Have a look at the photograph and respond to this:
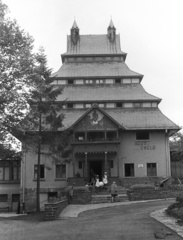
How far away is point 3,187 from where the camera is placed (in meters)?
41.2

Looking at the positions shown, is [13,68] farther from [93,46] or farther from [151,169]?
[93,46]

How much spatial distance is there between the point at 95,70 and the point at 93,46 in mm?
5400

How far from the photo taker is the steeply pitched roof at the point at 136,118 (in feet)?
124

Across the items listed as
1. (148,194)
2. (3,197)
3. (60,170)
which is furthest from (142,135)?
(3,197)

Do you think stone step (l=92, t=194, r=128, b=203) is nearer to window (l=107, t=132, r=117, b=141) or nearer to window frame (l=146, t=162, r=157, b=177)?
window frame (l=146, t=162, r=157, b=177)

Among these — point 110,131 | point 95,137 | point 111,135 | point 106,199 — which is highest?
point 110,131

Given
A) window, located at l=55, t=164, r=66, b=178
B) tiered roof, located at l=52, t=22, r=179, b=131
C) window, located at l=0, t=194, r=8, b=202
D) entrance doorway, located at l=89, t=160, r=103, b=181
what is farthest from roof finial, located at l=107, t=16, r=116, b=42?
window, located at l=0, t=194, r=8, b=202

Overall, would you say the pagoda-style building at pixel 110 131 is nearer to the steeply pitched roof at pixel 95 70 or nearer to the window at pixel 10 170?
the steeply pitched roof at pixel 95 70

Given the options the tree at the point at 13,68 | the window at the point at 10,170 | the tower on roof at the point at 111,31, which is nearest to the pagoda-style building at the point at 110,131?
the window at the point at 10,170

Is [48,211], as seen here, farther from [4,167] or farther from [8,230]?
[4,167]

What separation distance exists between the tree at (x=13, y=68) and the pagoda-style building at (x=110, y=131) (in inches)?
547

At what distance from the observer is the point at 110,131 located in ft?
121

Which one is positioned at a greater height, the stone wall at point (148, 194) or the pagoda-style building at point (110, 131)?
the pagoda-style building at point (110, 131)

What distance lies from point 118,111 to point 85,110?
3674mm
